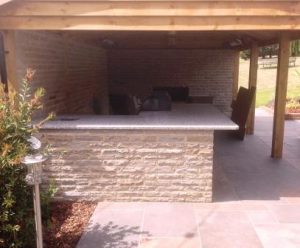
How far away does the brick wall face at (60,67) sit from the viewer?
5.50 metres

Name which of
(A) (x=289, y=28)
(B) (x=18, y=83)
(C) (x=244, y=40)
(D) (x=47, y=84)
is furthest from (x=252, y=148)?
(B) (x=18, y=83)

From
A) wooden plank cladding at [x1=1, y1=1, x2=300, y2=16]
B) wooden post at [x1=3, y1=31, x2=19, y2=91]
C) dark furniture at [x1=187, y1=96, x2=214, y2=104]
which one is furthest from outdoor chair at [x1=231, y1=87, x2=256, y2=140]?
wooden post at [x1=3, y1=31, x2=19, y2=91]

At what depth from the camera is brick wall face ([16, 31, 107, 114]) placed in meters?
5.50

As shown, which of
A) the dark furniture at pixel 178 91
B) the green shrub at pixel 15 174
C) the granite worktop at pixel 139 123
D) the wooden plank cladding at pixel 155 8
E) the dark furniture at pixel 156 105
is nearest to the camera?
the green shrub at pixel 15 174

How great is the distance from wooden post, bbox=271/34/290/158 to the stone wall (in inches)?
128

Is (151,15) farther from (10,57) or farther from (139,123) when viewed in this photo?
(10,57)

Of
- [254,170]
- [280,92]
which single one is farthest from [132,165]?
[280,92]

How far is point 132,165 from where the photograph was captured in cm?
537

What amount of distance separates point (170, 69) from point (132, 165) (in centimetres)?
882

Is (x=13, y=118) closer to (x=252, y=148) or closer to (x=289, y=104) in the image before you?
(x=252, y=148)

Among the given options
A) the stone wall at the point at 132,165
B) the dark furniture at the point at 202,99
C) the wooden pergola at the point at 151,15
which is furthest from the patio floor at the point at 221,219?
the dark furniture at the point at 202,99

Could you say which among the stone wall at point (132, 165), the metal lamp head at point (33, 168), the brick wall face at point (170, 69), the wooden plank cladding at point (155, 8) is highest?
the wooden plank cladding at point (155, 8)

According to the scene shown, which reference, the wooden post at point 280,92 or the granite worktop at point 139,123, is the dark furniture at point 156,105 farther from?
the wooden post at point 280,92

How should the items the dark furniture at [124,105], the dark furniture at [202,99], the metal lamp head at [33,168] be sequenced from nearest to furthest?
the metal lamp head at [33,168]
the dark furniture at [124,105]
the dark furniture at [202,99]
